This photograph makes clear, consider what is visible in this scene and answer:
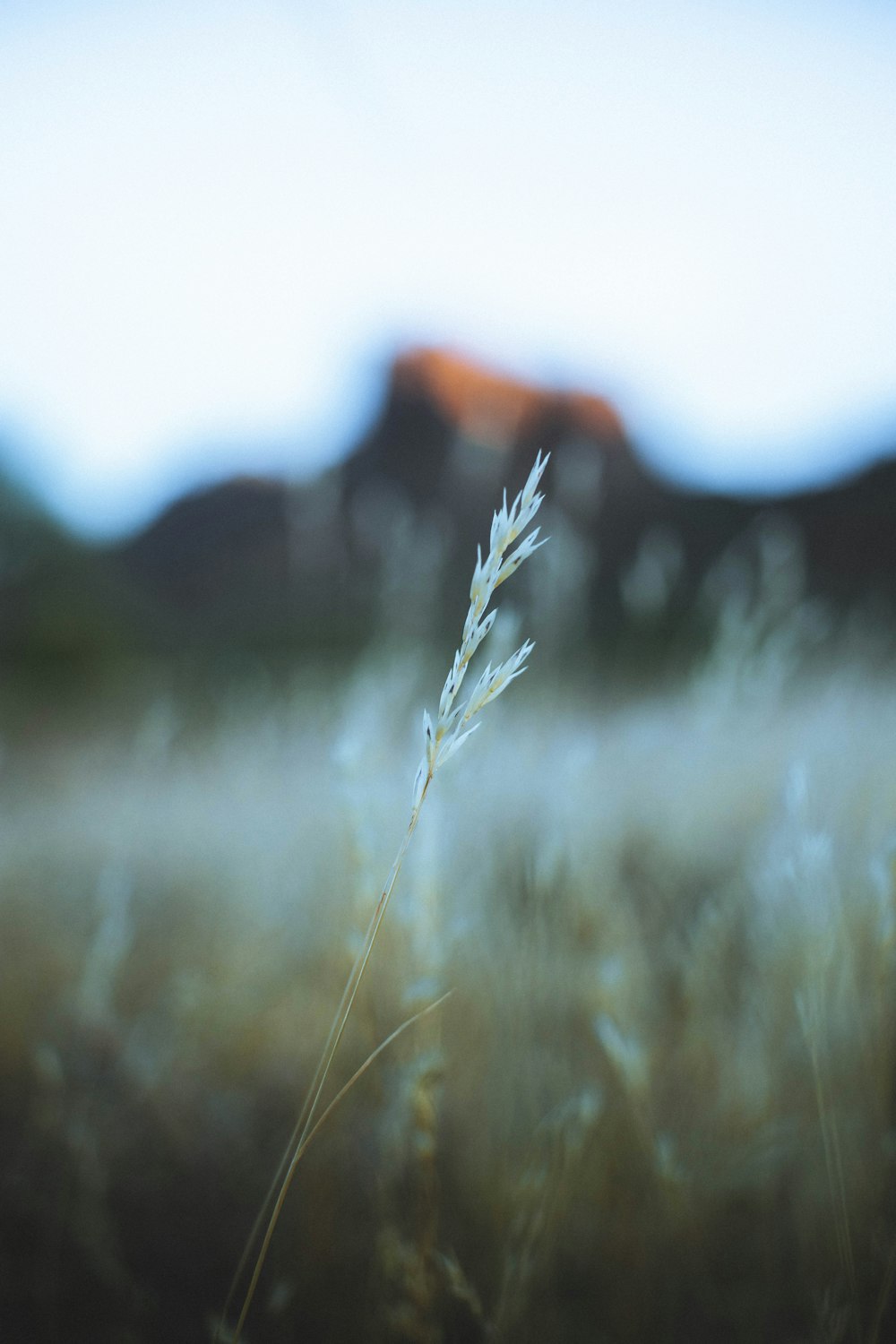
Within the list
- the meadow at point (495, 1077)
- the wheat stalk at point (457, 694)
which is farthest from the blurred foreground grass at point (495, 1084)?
the wheat stalk at point (457, 694)

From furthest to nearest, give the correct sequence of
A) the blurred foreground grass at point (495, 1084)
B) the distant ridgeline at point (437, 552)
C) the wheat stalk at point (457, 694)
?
the distant ridgeline at point (437, 552) < the blurred foreground grass at point (495, 1084) < the wheat stalk at point (457, 694)

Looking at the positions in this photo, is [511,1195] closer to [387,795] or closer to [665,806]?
[665,806]

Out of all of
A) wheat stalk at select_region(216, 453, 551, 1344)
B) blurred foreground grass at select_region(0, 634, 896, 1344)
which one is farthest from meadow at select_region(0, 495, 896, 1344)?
wheat stalk at select_region(216, 453, 551, 1344)

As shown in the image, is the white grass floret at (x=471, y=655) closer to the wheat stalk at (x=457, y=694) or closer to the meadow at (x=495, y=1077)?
the wheat stalk at (x=457, y=694)

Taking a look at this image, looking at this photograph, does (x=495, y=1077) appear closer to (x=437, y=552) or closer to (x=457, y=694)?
(x=457, y=694)

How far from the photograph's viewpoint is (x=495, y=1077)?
129cm

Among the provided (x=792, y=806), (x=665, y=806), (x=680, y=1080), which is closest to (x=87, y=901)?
(x=665, y=806)

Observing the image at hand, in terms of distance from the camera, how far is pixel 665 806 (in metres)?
2.82

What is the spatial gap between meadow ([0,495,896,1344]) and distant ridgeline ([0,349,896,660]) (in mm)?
276

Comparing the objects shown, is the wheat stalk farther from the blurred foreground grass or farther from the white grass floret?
the blurred foreground grass

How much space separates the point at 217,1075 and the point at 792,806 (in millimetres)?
1323

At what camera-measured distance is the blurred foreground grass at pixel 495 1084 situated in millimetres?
1006

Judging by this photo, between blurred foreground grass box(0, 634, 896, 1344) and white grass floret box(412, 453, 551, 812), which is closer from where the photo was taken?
white grass floret box(412, 453, 551, 812)

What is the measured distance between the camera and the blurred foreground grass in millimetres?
1006
